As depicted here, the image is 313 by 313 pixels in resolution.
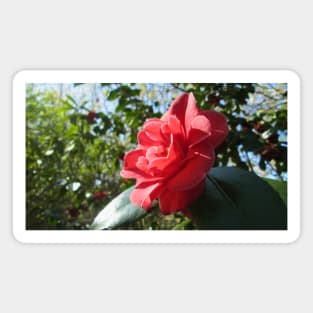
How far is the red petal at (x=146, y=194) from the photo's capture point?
1.74ft

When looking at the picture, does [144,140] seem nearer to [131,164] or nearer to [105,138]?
[131,164]

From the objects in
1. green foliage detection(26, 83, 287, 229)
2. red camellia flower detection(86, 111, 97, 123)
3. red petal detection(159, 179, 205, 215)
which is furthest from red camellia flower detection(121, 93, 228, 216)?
red camellia flower detection(86, 111, 97, 123)

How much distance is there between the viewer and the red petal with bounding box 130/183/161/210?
531 millimetres

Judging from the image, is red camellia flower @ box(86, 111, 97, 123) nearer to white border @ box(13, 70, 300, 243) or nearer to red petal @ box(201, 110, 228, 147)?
white border @ box(13, 70, 300, 243)

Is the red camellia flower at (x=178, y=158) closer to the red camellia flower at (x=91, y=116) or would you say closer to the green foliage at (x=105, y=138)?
the green foliage at (x=105, y=138)

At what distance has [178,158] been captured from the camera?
21.4 inches

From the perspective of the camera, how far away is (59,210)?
180 cm

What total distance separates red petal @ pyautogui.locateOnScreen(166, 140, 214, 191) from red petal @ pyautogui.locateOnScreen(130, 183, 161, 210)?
17 millimetres
